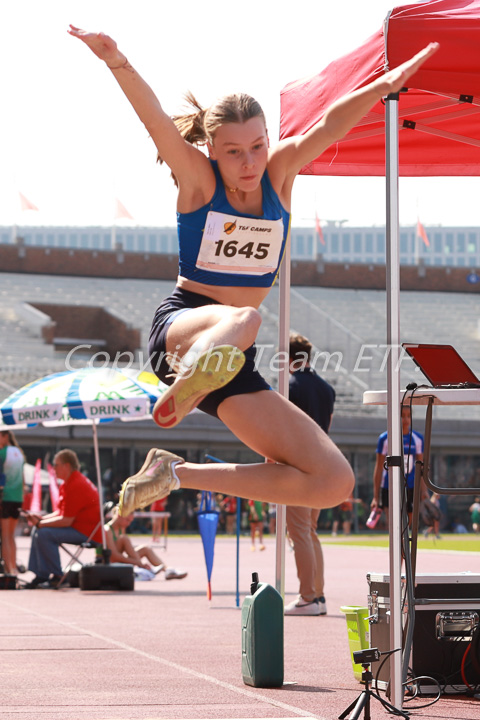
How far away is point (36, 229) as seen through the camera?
6590 inches

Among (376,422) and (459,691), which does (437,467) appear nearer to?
(376,422)

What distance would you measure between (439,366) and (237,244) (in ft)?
4.89

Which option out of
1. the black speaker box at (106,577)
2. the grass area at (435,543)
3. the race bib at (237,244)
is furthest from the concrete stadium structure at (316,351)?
the race bib at (237,244)

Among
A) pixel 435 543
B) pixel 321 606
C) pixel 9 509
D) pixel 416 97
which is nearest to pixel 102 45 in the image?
pixel 416 97

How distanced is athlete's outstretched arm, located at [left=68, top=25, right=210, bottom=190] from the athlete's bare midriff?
0.44 meters

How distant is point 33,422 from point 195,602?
9.18 feet

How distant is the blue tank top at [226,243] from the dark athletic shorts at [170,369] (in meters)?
0.08

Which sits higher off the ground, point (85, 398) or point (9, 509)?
point (85, 398)

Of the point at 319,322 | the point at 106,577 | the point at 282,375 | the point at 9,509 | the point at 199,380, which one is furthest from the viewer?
the point at 319,322

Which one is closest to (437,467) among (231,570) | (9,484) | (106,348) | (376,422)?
(376,422)

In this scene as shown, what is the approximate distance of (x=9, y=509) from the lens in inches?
516

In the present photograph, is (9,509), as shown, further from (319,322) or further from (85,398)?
(319,322)

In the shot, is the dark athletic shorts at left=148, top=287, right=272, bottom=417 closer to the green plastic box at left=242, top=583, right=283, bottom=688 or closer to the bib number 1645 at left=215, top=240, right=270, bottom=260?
the bib number 1645 at left=215, top=240, right=270, bottom=260

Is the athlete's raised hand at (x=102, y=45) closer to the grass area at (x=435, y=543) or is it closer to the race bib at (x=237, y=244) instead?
the race bib at (x=237, y=244)
